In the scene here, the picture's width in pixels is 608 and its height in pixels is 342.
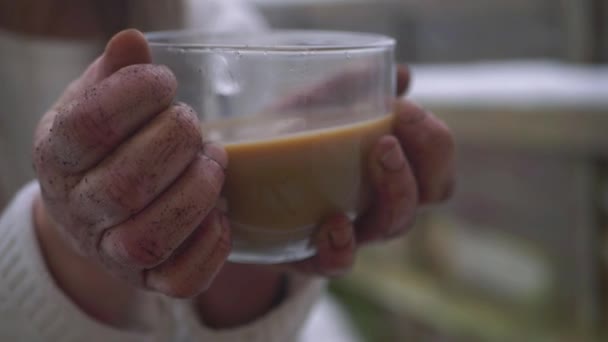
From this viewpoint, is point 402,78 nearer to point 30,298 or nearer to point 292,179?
point 292,179

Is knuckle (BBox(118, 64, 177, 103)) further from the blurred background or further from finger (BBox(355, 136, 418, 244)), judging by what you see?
the blurred background

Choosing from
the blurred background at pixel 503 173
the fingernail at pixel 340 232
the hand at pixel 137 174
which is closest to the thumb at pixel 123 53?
the hand at pixel 137 174

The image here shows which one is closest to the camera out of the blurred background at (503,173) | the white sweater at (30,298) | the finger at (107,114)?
the finger at (107,114)

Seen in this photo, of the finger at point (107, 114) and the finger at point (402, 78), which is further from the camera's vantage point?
the finger at point (402, 78)

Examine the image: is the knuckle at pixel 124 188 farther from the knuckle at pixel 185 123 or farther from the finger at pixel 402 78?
the finger at pixel 402 78

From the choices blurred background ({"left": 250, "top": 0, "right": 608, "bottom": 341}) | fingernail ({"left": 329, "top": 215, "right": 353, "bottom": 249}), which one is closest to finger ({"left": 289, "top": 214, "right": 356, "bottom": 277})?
fingernail ({"left": 329, "top": 215, "right": 353, "bottom": 249})

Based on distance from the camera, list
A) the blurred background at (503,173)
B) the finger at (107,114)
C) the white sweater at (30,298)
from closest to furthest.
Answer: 1. the finger at (107,114)
2. the white sweater at (30,298)
3. the blurred background at (503,173)
